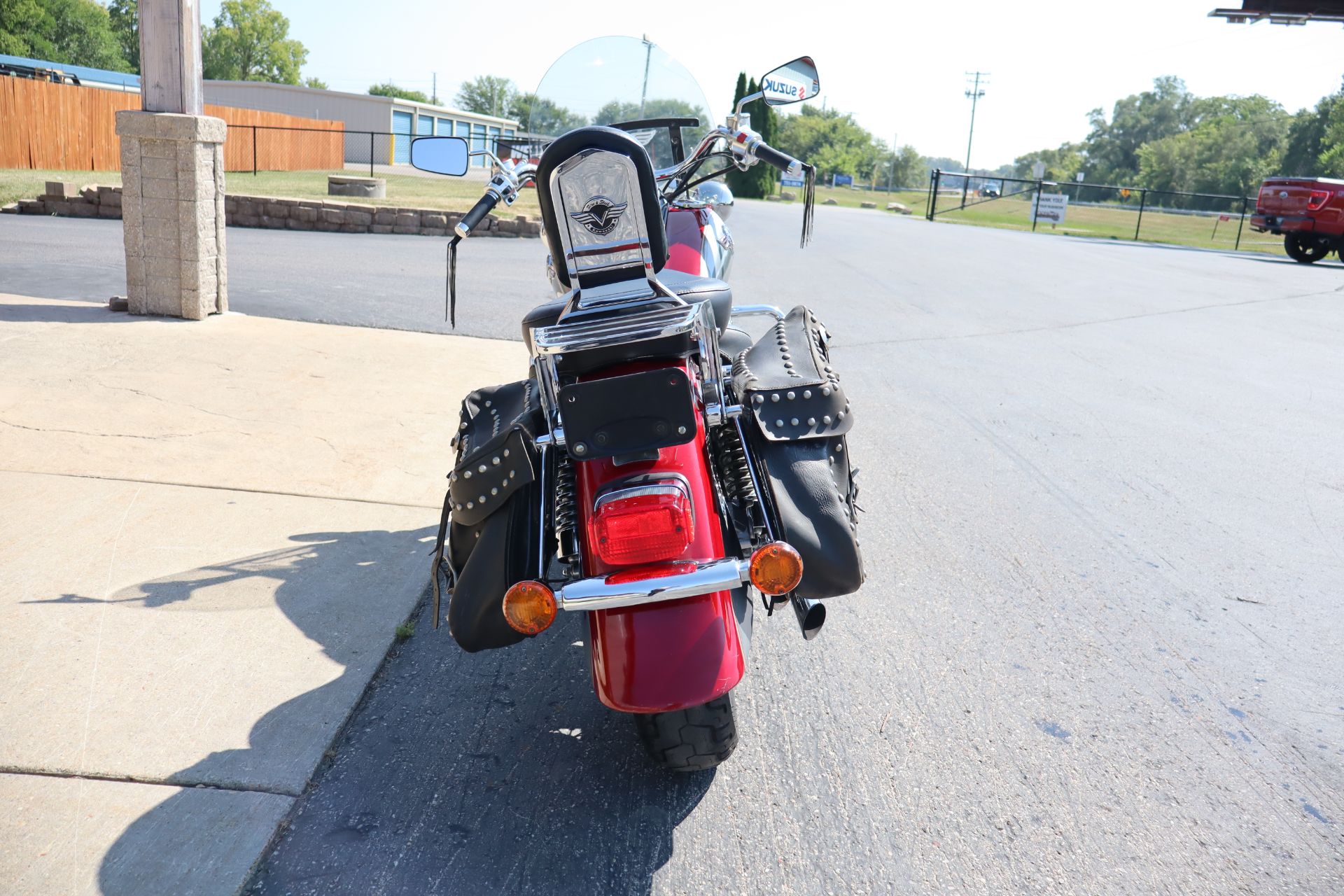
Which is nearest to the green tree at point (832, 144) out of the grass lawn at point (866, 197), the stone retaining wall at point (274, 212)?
the grass lawn at point (866, 197)

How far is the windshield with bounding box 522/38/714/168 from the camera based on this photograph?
4.51m

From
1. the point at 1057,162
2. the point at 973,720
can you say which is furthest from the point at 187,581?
the point at 1057,162

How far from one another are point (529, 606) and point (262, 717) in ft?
3.41

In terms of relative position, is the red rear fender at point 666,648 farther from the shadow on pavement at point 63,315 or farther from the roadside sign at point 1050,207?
the roadside sign at point 1050,207

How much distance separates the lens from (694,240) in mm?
4211

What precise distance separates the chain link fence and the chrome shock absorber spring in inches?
1140

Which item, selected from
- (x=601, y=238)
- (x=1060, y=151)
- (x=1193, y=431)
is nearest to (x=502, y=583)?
(x=601, y=238)

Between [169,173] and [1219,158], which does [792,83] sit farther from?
[1219,158]

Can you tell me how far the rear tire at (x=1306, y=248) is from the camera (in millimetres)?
20906

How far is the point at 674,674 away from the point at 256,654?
158 cm

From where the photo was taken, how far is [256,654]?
3.09 meters

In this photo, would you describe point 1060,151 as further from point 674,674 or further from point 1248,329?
point 674,674

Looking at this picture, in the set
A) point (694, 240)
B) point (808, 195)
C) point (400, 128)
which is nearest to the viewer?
point (808, 195)

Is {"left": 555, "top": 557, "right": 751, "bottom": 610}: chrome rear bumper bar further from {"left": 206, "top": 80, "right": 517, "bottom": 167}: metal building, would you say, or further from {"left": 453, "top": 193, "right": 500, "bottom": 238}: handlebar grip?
{"left": 206, "top": 80, "right": 517, "bottom": 167}: metal building
